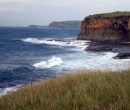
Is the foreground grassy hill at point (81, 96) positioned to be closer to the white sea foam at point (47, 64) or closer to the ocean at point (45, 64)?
the ocean at point (45, 64)

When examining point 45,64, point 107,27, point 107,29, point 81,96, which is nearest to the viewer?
point 81,96

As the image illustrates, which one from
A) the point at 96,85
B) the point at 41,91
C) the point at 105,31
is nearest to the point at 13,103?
the point at 41,91

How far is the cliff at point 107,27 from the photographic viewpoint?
6962 cm

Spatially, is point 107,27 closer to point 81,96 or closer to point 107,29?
point 107,29

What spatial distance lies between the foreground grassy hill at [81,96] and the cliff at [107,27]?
6003 cm

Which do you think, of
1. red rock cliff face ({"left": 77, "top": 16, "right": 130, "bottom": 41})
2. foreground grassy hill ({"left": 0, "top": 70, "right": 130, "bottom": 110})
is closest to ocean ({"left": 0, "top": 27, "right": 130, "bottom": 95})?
foreground grassy hill ({"left": 0, "top": 70, "right": 130, "bottom": 110})

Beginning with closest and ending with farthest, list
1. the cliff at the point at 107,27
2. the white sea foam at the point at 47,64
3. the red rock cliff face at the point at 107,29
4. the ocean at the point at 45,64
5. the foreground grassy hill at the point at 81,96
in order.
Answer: the foreground grassy hill at the point at 81,96
the ocean at the point at 45,64
the white sea foam at the point at 47,64
the red rock cliff face at the point at 107,29
the cliff at the point at 107,27

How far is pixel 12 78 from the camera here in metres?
29.5

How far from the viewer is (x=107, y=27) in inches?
2936

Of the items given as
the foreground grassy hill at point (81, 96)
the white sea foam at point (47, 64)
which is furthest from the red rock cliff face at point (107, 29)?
the foreground grassy hill at point (81, 96)

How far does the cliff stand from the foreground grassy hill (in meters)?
60.0

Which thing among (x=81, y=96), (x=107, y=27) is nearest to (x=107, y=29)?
(x=107, y=27)

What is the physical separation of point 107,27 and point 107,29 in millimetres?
607

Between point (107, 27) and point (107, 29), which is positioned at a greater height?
Result: point (107, 27)
